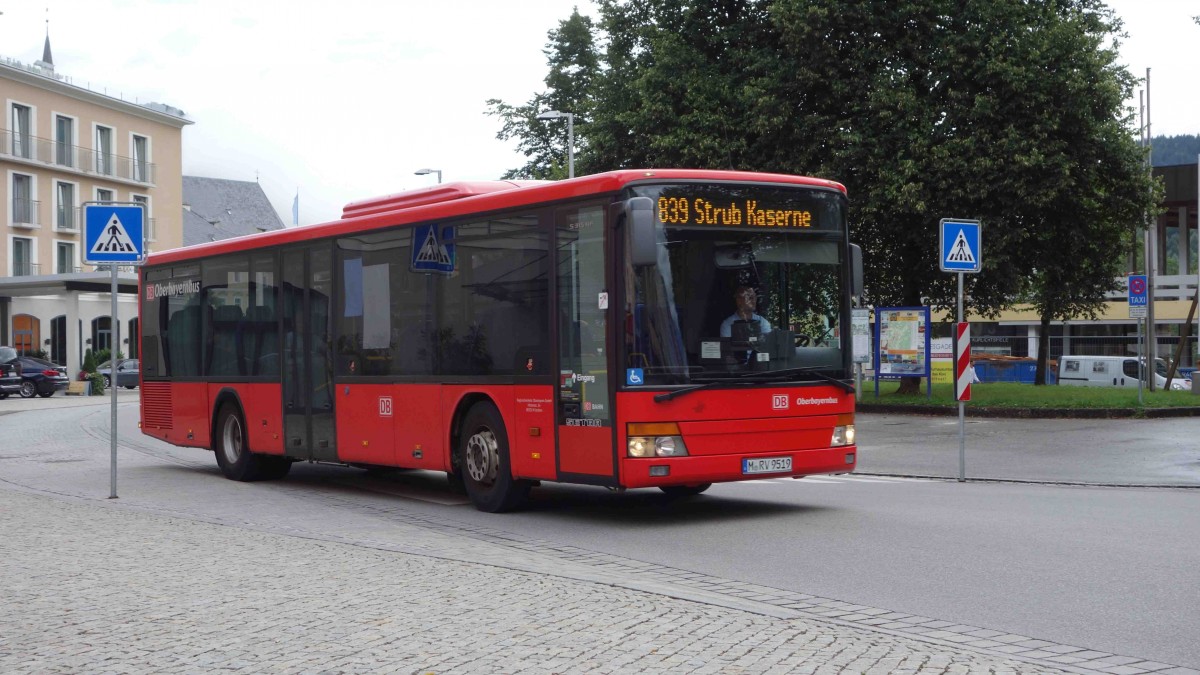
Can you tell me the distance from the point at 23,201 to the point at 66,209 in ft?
10.3

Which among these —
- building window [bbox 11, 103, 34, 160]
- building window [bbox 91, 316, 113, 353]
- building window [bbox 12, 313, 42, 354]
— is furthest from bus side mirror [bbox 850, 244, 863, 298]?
building window [bbox 91, 316, 113, 353]

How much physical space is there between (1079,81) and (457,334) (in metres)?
20.6

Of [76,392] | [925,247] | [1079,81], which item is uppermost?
[1079,81]

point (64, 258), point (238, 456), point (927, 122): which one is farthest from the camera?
point (64, 258)

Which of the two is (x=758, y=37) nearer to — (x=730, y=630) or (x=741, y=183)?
(x=741, y=183)

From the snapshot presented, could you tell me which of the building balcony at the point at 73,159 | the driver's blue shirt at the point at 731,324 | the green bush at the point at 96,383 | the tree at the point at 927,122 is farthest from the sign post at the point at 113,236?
the building balcony at the point at 73,159

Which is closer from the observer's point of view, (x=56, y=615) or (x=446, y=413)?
(x=56, y=615)

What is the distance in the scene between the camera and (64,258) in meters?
70.2

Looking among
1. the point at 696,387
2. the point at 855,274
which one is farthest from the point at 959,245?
the point at 696,387

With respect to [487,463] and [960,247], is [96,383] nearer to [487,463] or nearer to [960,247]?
[960,247]

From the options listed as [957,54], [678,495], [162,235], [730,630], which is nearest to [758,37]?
[957,54]

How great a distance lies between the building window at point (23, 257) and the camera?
6694cm

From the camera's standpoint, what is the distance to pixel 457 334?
12969mm

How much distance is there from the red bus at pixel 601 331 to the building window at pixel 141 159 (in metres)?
65.6
